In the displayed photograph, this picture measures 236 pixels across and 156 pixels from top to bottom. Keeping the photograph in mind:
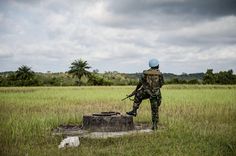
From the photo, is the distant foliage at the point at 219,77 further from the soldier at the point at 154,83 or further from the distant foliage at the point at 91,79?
the soldier at the point at 154,83

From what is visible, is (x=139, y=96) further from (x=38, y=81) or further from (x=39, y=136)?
(x=38, y=81)

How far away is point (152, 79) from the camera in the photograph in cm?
1014

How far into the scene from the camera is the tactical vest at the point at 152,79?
10133 mm

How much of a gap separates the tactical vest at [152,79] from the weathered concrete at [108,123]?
0.92m

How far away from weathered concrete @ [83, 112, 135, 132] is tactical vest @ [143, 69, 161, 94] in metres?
0.92


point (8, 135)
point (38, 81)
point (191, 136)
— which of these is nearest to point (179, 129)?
point (191, 136)

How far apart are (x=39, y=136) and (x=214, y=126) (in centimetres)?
461

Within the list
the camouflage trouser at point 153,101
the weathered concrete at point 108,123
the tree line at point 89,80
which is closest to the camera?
the weathered concrete at point 108,123

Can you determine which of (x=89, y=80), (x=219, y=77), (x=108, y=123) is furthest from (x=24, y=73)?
(x=108, y=123)

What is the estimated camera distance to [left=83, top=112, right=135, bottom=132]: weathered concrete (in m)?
9.88

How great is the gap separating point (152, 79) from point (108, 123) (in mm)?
1552

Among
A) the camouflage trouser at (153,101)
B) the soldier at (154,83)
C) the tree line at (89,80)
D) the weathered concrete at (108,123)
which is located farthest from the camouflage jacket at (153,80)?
the tree line at (89,80)

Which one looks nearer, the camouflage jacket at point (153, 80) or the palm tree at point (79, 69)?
the camouflage jacket at point (153, 80)

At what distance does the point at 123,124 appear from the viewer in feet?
32.8
